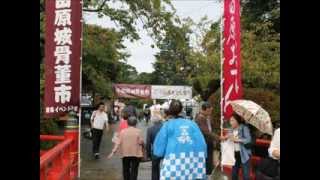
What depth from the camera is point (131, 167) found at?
8633mm

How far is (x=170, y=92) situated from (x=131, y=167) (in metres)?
3.96

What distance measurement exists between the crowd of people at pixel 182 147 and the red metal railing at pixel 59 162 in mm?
908

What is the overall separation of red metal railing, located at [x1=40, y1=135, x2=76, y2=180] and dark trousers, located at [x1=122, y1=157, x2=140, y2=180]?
953 mm

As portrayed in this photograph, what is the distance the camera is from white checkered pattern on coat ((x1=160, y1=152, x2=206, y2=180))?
6199 mm

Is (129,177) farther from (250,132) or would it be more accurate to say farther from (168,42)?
(168,42)

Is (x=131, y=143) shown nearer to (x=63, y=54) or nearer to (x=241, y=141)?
(x=241, y=141)

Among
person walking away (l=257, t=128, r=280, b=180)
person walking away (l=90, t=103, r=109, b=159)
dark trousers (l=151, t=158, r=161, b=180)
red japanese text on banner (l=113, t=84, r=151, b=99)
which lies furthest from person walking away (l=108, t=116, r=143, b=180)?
red japanese text on banner (l=113, t=84, r=151, b=99)

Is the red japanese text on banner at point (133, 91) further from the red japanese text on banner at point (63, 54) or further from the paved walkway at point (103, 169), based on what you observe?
the red japanese text on banner at point (63, 54)

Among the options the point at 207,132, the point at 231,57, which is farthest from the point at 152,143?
the point at 231,57

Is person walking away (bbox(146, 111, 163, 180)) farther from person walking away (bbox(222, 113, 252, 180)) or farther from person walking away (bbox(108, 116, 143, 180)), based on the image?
person walking away (bbox(222, 113, 252, 180))

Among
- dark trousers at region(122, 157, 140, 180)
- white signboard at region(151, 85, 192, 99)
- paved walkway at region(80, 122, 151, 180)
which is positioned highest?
white signboard at region(151, 85, 192, 99)
